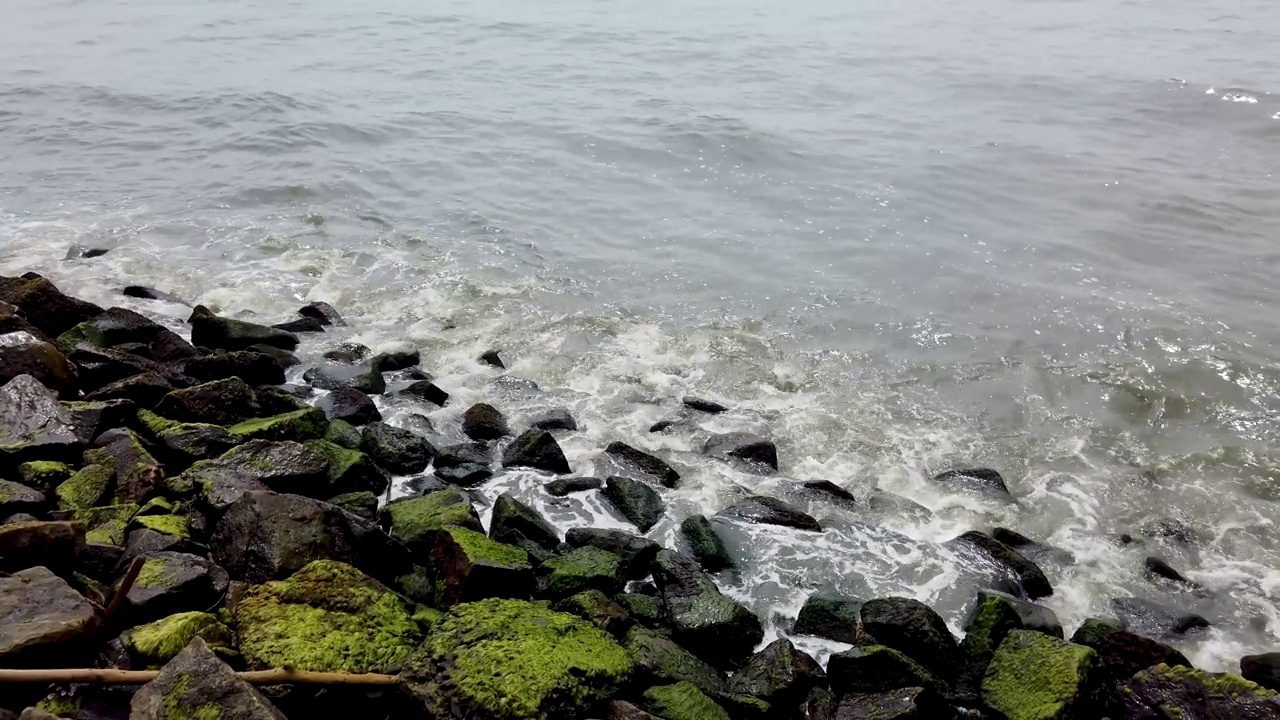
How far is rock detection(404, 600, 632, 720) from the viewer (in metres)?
3.96

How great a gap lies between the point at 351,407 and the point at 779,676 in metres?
4.77

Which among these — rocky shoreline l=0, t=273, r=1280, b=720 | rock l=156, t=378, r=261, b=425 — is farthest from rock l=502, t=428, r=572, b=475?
rock l=156, t=378, r=261, b=425

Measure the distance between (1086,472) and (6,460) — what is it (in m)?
8.42

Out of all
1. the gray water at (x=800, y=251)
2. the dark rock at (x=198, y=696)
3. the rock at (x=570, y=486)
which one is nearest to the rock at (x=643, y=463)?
the gray water at (x=800, y=251)

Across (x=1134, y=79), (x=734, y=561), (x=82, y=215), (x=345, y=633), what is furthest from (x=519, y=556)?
(x=1134, y=79)

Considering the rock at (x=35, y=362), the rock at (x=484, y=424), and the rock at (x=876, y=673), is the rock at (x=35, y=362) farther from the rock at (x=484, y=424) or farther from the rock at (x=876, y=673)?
the rock at (x=876, y=673)

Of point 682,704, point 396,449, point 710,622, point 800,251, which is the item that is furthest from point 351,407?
point 800,251

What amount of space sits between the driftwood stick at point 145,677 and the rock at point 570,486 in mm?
2911

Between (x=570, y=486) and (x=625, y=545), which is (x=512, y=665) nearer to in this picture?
(x=625, y=545)

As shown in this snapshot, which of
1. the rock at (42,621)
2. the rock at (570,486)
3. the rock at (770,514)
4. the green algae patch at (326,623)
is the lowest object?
the rock at (770,514)

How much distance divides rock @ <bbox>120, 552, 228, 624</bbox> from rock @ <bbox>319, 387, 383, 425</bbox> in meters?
3.11

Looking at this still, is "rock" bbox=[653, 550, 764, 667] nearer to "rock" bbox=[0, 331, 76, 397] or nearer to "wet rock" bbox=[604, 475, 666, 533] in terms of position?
"wet rock" bbox=[604, 475, 666, 533]

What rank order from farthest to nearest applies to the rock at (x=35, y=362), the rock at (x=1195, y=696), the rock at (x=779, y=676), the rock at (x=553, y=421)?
the rock at (x=553, y=421) < the rock at (x=35, y=362) < the rock at (x=779, y=676) < the rock at (x=1195, y=696)

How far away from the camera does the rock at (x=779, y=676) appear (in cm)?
460
